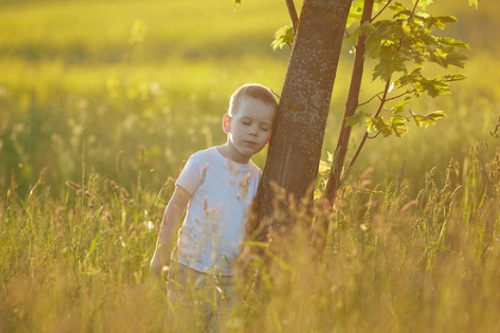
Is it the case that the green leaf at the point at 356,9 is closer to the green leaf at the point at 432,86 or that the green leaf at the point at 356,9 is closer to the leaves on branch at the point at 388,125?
the green leaf at the point at 432,86

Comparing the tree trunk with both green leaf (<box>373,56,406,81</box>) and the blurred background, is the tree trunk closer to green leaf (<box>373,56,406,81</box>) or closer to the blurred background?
green leaf (<box>373,56,406,81</box>)

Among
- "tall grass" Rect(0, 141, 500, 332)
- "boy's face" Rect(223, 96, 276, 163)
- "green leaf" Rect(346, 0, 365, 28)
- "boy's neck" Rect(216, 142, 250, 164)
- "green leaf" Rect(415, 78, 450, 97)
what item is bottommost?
"tall grass" Rect(0, 141, 500, 332)

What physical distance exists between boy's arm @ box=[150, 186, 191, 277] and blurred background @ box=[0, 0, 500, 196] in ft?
3.01

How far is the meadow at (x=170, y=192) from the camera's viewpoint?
2.46 meters

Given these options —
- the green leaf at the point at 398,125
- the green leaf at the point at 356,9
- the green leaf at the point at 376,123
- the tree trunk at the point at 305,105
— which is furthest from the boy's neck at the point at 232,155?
the green leaf at the point at 356,9

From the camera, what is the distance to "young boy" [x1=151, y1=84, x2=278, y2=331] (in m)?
2.91

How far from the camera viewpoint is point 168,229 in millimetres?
2936

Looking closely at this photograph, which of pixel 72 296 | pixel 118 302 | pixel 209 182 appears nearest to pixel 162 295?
pixel 118 302

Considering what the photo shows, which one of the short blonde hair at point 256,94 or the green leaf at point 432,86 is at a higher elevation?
the green leaf at point 432,86

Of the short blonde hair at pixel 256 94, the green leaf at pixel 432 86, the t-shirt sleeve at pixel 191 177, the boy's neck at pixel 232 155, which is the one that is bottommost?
the t-shirt sleeve at pixel 191 177

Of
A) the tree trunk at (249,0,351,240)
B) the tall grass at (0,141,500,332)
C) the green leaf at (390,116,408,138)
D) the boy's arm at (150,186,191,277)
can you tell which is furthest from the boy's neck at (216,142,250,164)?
the green leaf at (390,116,408,138)

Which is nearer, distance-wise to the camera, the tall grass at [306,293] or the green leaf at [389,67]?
the tall grass at [306,293]

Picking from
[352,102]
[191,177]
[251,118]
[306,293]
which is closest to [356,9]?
[352,102]

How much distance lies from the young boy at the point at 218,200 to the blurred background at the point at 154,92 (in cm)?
93
